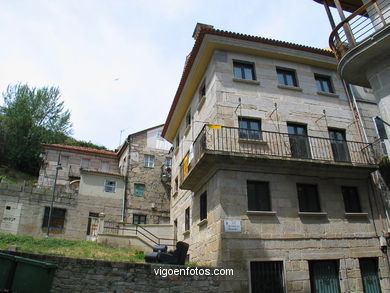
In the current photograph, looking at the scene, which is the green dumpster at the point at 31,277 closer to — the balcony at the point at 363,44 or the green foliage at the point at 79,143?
the balcony at the point at 363,44

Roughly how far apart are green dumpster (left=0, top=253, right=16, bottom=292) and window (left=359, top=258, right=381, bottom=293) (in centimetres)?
1146

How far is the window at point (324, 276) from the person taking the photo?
10.3m

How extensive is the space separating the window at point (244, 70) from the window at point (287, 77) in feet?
4.47

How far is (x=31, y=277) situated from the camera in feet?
22.2

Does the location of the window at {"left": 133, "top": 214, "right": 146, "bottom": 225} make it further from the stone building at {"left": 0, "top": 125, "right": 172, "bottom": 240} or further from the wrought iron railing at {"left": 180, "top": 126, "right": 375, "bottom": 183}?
the wrought iron railing at {"left": 180, "top": 126, "right": 375, "bottom": 183}

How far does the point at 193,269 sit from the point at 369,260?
7.34 m

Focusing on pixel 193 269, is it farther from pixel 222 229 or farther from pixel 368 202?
pixel 368 202

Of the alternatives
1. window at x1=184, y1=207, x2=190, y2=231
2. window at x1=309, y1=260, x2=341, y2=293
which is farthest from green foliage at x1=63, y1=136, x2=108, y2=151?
window at x1=309, y1=260, x2=341, y2=293

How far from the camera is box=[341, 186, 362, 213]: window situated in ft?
39.5

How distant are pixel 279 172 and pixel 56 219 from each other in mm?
16890

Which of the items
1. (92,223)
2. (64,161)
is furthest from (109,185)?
(64,161)

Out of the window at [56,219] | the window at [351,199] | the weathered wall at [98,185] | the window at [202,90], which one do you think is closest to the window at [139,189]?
the weathered wall at [98,185]

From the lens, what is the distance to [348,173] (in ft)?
39.9

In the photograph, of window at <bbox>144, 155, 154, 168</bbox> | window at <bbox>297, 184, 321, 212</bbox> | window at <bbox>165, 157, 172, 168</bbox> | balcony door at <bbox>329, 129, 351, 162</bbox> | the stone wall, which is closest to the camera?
the stone wall
